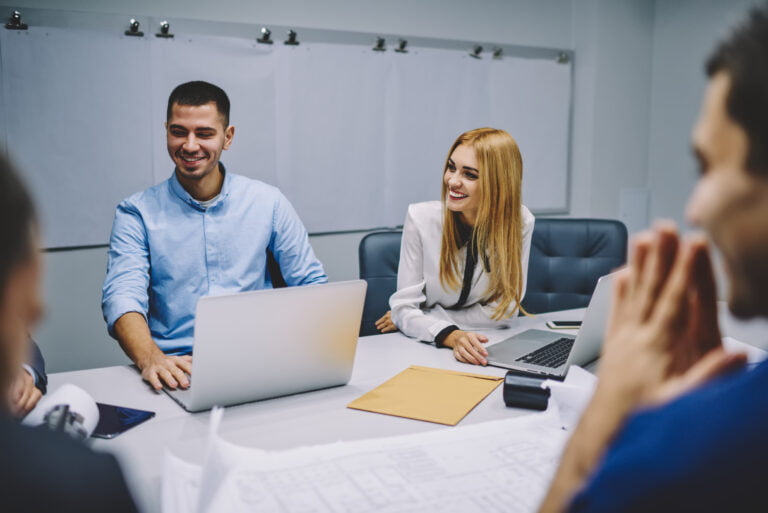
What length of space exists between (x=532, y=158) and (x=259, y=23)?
170cm

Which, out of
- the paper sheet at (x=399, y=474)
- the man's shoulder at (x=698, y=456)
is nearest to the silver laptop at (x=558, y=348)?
the paper sheet at (x=399, y=474)

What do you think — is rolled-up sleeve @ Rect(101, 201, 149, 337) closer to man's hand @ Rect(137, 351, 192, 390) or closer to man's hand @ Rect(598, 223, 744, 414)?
man's hand @ Rect(137, 351, 192, 390)

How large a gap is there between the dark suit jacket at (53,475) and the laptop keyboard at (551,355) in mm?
1207

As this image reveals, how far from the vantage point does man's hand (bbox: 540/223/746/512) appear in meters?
0.55

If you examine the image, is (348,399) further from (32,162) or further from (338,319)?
(32,162)

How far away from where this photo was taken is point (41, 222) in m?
0.50

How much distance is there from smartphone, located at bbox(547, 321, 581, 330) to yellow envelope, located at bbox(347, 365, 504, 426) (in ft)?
1.83

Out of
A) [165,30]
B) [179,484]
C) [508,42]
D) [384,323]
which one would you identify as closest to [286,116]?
[165,30]

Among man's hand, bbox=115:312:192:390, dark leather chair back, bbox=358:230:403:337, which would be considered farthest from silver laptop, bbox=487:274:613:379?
man's hand, bbox=115:312:192:390

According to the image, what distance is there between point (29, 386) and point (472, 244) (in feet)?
4.34

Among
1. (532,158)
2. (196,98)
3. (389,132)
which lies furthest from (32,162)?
(532,158)

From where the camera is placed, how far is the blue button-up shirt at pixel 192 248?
2.04 m

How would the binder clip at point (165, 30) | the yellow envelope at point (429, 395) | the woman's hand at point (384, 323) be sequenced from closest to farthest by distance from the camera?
the yellow envelope at point (429, 395) → the woman's hand at point (384, 323) → the binder clip at point (165, 30)

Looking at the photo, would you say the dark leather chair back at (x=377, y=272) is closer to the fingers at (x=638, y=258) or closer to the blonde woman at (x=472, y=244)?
the blonde woman at (x=472, y=244)
